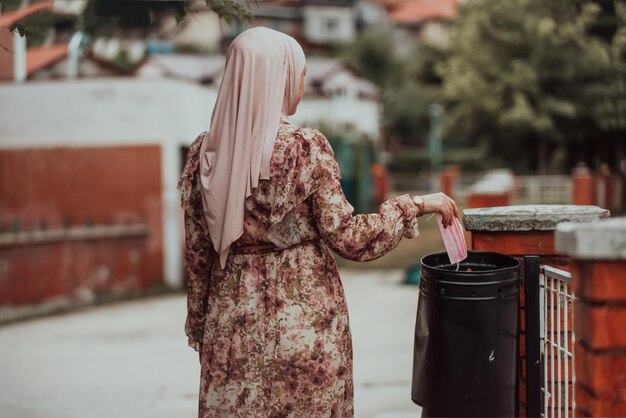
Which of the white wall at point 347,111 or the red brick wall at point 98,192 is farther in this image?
the white wall at point 347,111

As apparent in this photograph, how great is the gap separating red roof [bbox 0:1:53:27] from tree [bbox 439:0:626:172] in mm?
7444

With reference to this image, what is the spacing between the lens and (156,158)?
54.7 ft

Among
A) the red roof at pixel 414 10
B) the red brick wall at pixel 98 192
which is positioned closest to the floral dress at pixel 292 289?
the red brick wall at pixel 98 192

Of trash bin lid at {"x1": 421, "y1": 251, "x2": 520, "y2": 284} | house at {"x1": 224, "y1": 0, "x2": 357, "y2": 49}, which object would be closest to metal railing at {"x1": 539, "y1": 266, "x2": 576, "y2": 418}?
trash bin lid at {"x1": 421, "y1": 251, "x2": 520, "y2": 284}

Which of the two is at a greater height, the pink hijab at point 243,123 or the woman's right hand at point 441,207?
the pink hijab at point 243,123

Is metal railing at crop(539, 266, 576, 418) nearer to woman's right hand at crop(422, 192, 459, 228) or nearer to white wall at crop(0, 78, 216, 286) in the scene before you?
woman's right hand at crop(422, 192, 459, 228)

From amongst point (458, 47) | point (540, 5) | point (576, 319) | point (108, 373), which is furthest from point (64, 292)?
point (458, 47)

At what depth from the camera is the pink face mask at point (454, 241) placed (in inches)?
134

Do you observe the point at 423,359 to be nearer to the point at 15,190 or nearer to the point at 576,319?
the point at 576,319

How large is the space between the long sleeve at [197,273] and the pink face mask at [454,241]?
886mm

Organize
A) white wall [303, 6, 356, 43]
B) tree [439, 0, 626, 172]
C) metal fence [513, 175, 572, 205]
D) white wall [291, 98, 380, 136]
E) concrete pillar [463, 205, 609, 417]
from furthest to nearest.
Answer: white wall [303, 6, 356, 43], white wall [291, 98, 380, 136], metal fence [513, 175, 572, 205], tree [439, 0, 626, 172], concrete pillar [463, 205, 609, 417]

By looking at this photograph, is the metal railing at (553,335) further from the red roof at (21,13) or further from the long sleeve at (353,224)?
the red roof at (21,13)

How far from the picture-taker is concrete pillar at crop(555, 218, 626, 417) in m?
2.62

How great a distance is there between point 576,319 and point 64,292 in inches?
507
